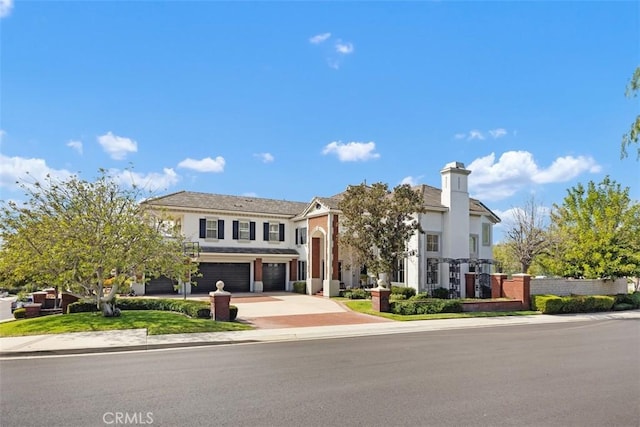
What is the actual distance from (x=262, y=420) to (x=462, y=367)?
5.83 m

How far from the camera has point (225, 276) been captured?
119 ft

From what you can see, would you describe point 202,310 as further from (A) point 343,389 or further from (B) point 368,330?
(A) point 343,389

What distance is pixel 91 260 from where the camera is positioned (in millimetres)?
17562

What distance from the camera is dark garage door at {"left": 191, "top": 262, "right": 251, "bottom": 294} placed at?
35.4m

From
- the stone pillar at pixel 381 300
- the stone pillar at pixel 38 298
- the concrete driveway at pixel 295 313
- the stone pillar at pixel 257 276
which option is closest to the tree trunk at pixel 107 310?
the concrete driveway at pixel 295 313

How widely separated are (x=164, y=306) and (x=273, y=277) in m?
15.8

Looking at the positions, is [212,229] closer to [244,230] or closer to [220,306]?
[244,230]

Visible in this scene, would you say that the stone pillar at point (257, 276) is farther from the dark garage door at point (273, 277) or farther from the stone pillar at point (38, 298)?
the stone pillar at point (38, 298)

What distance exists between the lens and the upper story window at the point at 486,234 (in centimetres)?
3592

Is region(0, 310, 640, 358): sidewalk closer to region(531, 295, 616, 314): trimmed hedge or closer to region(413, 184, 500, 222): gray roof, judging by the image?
region(531, 295, 616, 314): trimmed hedge

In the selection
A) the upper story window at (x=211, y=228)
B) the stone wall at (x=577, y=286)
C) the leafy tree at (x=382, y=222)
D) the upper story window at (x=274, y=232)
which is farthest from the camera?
the upper story window at (x=274, y=232)

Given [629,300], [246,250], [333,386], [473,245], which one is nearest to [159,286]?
[246,250]

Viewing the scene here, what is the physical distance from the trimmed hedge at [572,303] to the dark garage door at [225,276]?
2101 cm

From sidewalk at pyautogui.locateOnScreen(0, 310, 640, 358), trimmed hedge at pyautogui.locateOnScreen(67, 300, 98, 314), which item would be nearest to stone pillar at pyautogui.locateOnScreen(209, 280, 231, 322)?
sidewalk at pyautogui.locateOnScreen(0, 310, 640, 358)
